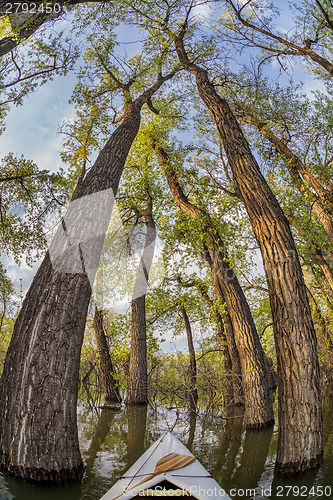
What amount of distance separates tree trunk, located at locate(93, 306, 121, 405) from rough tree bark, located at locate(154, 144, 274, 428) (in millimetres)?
4875

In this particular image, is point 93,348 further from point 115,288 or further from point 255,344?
point 255,344

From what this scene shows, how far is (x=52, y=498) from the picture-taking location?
3.76m

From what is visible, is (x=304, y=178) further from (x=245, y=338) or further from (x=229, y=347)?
(x=229, y=347)

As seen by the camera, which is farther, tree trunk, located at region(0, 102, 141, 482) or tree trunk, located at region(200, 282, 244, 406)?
tree trunk, located at region(200, 282, 244, 406)

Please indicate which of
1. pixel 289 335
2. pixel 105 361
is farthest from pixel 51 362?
pixel 105 361

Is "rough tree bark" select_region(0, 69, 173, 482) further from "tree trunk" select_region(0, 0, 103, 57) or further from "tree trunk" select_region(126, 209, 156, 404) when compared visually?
"tree trunk" select_region(126, 209, 156, 404)

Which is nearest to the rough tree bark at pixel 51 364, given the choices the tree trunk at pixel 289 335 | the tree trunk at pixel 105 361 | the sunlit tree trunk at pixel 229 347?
the tree trunk at pixel 289 335

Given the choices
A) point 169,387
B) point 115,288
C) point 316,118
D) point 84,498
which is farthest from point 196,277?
point 84,498

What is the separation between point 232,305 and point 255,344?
108cm

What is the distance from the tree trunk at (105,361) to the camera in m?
12.5

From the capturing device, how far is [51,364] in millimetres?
4254

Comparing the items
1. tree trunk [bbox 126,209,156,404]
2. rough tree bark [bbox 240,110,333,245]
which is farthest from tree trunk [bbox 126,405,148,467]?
rough tree bark [bbox 240,110,333,245]

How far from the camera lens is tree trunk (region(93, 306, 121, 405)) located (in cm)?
1255

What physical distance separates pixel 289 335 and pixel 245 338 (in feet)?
12.3
